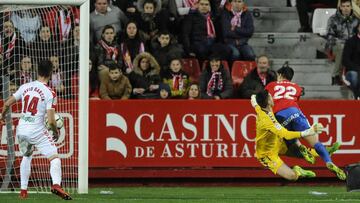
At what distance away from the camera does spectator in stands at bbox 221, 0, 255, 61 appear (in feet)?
72.9

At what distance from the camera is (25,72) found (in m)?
18.7

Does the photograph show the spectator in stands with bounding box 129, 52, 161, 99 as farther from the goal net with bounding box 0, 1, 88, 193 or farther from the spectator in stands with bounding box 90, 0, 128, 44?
the goal net with bounding box 0, 1, 88, 193

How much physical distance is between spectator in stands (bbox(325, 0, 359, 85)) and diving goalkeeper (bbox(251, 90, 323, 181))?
226 inches

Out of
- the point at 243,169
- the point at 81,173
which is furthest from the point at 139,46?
the point at 81,173

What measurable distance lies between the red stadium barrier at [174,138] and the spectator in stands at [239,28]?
7.74 ft

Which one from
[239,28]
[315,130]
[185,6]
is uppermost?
[185,6]

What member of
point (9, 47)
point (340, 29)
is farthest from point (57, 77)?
point (340, 29)

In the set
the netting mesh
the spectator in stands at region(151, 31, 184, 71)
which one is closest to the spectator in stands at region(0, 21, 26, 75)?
the netting mesh

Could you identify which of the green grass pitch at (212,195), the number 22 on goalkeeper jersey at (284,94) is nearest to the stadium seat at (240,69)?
the green grass pitch at (212,195)

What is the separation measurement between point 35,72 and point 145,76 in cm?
267

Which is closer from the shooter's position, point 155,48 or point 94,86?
point 94,86

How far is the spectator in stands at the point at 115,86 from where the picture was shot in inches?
802

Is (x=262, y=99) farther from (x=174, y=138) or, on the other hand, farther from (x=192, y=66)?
(x=192, y=66)

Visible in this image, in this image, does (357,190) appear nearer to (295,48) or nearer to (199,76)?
(199,76)
